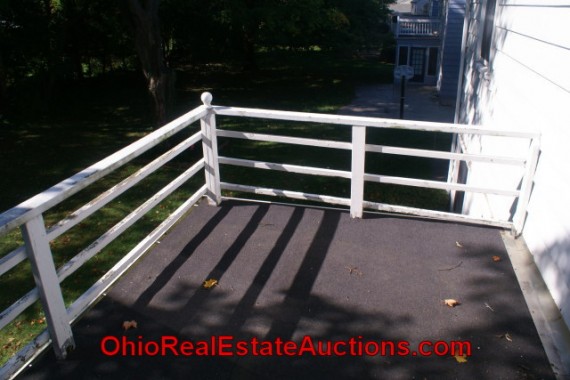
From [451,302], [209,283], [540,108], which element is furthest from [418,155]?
[209,283]

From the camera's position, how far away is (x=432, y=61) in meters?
23.2

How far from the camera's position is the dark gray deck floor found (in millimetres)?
3168

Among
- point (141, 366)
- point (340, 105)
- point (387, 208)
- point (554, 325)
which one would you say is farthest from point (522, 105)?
point (340, 105)

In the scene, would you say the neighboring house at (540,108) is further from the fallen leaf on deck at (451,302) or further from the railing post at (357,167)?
the railing post at (357,167)

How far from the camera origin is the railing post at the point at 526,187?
169 inches

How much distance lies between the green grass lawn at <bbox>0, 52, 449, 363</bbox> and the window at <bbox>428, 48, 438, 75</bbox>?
150 inches

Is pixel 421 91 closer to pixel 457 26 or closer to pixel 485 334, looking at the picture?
pixel 457 26

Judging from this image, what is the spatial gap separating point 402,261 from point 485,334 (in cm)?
103

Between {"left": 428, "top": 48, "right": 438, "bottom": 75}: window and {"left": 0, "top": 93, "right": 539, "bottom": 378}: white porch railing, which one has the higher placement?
{"left": 0, "top": 93, "right": 539, "bottom": 378}: white porch railing

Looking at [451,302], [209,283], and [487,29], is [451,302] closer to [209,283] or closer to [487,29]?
[209,283]

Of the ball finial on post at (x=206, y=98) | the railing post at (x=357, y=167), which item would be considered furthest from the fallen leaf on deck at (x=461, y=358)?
the ball finial on post at (x=206, y=98)

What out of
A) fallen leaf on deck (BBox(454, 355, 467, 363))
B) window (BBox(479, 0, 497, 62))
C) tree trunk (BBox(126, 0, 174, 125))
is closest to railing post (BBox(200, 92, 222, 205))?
fallen leaf on deck (BBox(454, 355, 467, 363))

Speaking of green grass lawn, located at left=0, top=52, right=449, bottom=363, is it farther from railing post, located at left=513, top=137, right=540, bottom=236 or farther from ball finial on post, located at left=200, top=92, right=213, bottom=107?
railing post, located at left=513, top=137, right=540, bottom=236

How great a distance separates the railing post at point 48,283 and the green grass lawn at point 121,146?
1.88m
